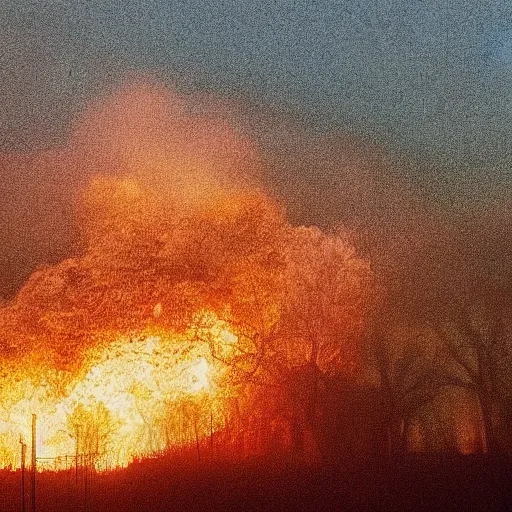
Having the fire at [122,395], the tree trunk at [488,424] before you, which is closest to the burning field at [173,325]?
the fire at [122,395]

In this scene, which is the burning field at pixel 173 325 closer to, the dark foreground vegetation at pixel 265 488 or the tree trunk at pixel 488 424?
the dark foreground vegetation at pixel 265 488

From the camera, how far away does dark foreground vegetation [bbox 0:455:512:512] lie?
34.5 ft

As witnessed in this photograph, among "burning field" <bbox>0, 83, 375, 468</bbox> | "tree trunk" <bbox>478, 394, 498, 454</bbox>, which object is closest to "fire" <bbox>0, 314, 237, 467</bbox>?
"burning field" <bbox>0, 83, 375, 468</bbox>

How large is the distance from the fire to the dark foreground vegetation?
1.58 feet

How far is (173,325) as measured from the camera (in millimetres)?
11016

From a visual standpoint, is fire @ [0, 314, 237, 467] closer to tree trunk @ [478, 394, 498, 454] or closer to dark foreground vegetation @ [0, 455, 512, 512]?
dark foreground vegetation @ [0, 455, 512, 512]

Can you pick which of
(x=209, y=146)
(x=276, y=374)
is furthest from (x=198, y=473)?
(x=209, y=146)

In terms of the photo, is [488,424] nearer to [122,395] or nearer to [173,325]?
[173,325]

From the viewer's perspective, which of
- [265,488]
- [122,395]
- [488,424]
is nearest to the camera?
[265,488]

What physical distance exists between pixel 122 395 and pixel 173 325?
1.22 metres

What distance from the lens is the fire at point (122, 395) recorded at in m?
10.9

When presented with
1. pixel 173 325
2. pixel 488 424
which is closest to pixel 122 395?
pixel 173 325

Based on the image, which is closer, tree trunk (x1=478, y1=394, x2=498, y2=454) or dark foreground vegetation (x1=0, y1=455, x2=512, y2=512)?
dark foreground vegetation (x1=0, y1=455, x2=512, y2=512)

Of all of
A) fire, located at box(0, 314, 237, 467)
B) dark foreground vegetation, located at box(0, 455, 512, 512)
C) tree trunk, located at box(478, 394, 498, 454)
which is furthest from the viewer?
tree trunk, located at box(478, 394, 498, 454)
